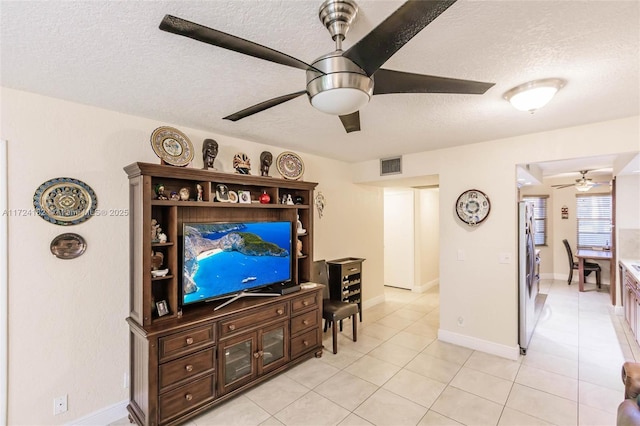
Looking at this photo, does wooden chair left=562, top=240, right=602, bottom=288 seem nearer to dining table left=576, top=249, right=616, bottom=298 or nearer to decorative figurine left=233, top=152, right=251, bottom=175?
dining table left=576, top=249, right=616, bottom=298

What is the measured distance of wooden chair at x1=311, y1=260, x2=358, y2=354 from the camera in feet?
11.0

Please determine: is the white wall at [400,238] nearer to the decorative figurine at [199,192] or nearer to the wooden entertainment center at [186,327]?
the wooden entertainment center at [186,327]

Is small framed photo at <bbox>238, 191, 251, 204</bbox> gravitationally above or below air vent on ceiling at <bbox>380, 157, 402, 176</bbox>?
below

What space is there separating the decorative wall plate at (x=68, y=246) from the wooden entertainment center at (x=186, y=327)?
12.6 inches

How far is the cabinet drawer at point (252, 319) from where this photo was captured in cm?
248

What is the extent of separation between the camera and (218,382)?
7.95 ft

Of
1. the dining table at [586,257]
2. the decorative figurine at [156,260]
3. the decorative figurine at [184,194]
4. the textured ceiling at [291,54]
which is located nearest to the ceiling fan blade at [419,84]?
the textured ceiling at [291,54]

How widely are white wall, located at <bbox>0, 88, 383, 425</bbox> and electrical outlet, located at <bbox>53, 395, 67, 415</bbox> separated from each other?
24 millimetres

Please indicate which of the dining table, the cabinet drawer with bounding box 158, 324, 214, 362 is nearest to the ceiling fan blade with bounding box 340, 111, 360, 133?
the cabinet drawer with bounding box 158, 324, 214, 362

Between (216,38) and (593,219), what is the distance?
845 cm

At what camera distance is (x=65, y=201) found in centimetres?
215

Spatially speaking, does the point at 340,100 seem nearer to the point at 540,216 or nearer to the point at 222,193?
the point at 222,193

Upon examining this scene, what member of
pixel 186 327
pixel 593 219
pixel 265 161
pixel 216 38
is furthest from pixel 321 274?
pixel 593 219

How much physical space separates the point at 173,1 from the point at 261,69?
1.93 ft
